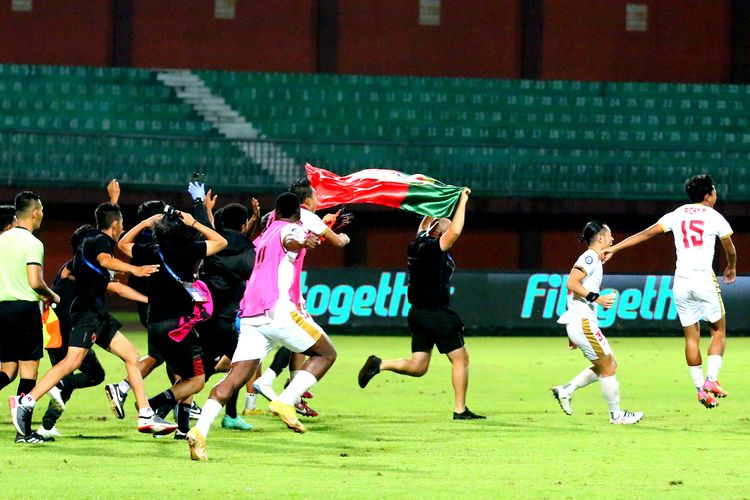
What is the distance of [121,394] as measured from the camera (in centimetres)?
1141

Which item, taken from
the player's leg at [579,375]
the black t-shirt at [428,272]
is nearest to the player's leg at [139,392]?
the black t-shirt at [428,272]

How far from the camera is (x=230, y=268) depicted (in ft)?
39.7

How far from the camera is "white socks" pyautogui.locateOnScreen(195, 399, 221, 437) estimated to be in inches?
369

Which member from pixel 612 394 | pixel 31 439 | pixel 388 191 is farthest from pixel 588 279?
pixel 31 439

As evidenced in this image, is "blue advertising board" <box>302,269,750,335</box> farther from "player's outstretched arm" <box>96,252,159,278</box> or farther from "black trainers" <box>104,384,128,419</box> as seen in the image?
"player's outstretched arm" <box>96,252,159,278</box>

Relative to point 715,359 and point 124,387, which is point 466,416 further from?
point 124,387

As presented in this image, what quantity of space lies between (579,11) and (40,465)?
88.6 feet

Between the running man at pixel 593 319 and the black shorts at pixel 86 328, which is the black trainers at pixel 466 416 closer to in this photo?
the running man at pixel 593 319

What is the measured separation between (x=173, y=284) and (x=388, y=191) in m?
3.00

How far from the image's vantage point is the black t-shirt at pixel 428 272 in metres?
12.4

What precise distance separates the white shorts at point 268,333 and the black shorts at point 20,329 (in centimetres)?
176

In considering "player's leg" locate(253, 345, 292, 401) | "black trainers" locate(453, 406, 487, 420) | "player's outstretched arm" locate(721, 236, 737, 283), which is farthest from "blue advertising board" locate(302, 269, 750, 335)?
"black trainers" locate(453, 406, 487, 420)

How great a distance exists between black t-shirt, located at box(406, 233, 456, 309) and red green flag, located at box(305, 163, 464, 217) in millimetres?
345

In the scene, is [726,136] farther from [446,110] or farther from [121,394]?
[121,394]
